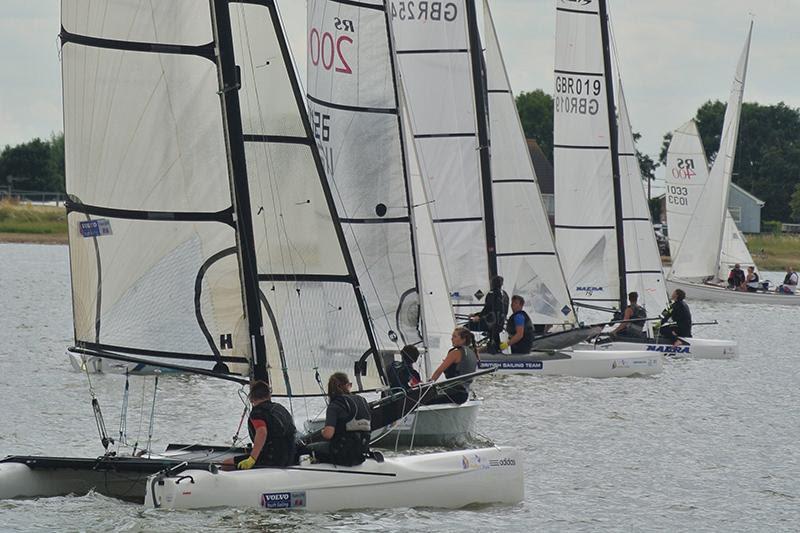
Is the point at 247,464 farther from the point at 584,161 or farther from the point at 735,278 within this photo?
the point at 735,278

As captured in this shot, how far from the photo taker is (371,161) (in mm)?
16312

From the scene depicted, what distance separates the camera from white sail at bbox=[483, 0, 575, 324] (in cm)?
2338

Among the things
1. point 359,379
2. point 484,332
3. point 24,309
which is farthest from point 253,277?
point 24,309

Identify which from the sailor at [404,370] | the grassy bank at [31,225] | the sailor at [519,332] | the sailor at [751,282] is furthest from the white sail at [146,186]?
the grassy bank at [31,225]

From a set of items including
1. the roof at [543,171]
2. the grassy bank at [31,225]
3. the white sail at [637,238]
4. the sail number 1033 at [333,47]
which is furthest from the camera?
the roof at [543,171]

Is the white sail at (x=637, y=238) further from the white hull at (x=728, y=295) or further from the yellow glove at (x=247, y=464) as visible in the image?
the yellow glove at (x=247, y=464)

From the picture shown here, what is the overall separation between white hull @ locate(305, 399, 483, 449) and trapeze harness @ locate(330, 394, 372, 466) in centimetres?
285

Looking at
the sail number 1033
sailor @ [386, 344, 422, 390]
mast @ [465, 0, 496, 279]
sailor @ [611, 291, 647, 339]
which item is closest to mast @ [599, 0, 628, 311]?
sailor @ [611, 291, 647, 339]

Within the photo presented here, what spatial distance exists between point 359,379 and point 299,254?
1.32 m

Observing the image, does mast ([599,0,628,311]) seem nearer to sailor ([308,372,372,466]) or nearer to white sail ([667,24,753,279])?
white sail ([667,24,753,279])

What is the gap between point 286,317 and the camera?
40.6ft

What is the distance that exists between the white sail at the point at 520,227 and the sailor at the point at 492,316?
237cm

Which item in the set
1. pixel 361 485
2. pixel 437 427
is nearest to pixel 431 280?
pixel 437 427

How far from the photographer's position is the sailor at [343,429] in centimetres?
1148
